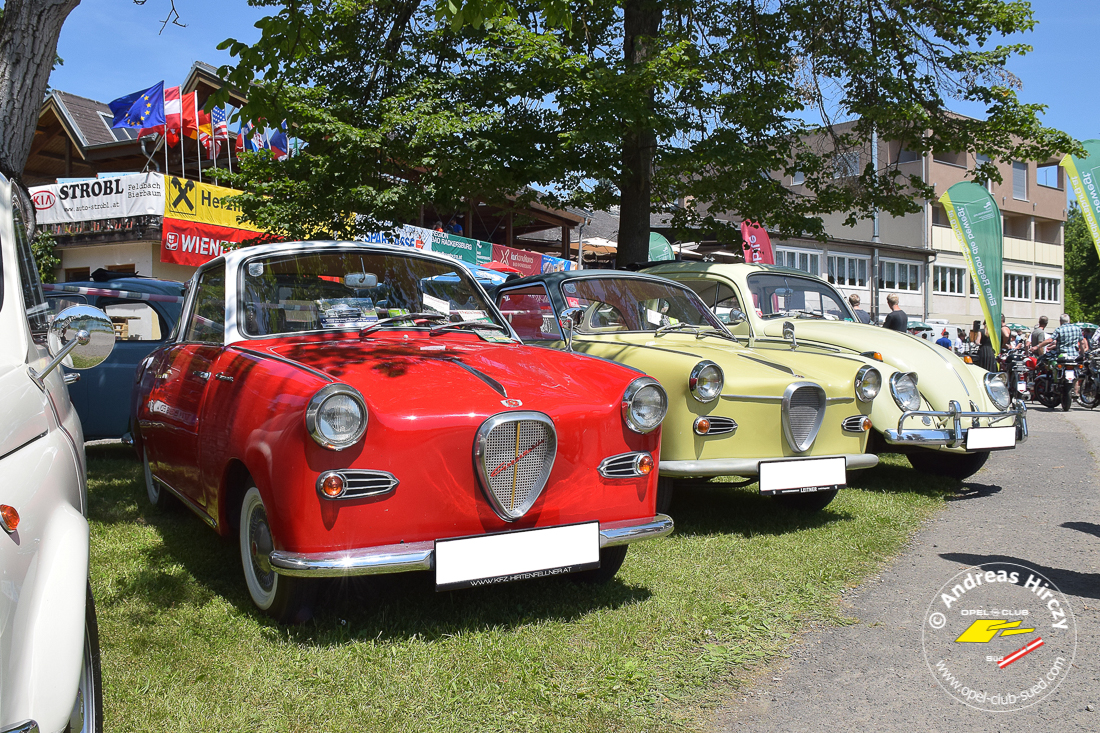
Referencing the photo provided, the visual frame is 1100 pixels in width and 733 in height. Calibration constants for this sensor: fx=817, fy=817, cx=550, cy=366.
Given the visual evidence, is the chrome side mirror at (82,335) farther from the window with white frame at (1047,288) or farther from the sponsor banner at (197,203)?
the window with white frame at (1047,288)

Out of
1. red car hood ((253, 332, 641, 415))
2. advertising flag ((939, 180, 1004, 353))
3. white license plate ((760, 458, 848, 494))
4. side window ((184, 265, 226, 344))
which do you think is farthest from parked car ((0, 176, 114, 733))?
advertising flag ((939, 180, 1004, 353))

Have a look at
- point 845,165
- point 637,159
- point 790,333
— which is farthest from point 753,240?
point 790,333

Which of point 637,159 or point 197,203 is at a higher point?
point 197,203

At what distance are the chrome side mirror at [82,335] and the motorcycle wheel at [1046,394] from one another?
17.1m

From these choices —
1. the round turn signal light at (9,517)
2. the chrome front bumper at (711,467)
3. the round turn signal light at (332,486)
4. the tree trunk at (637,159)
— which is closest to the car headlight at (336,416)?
the round turn signal light at (332,486)

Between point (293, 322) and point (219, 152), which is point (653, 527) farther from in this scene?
point (219, 152)

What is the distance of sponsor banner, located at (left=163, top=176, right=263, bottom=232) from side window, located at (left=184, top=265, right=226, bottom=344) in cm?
1251

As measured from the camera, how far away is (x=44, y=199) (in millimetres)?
18406

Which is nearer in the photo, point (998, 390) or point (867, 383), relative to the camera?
point (867, 383)

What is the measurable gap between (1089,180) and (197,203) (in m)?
16.6

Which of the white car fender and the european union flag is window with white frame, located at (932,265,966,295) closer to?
the european union flag

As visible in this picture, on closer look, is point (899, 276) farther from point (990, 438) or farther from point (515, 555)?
point (515, 555)

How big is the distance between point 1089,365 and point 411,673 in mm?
16562

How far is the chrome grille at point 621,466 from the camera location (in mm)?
3479
